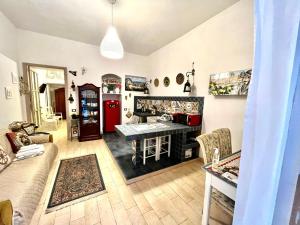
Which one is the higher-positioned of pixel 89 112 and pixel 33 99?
pixel 33 99

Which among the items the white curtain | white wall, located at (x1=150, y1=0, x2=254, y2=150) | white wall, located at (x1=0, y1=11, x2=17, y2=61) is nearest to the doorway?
white wall, located at (x1=0, y1=11, x2=17, y2=61)

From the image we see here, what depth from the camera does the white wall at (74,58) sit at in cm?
330

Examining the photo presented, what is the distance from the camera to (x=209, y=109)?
271cm

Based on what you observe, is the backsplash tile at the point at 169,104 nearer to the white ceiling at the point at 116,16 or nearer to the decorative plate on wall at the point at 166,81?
the decorative plate on wall at the point at 166,81

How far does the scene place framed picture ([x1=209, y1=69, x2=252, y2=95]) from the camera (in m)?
2.03

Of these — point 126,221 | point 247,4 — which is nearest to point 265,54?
point 126,221

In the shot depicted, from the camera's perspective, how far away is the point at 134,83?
486cm

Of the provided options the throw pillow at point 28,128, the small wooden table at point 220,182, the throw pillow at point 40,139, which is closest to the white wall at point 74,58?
the throw pillow at point 28,128

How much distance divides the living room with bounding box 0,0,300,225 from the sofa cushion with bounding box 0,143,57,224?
0.5 inches

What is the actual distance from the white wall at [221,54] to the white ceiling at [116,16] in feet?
0.65

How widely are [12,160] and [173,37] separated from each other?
398 cm

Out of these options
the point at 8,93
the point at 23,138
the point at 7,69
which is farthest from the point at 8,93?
the point at 23,138

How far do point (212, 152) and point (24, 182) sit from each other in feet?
7.04

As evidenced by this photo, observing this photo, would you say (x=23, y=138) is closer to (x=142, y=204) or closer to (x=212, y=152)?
(x=142, y=204)
